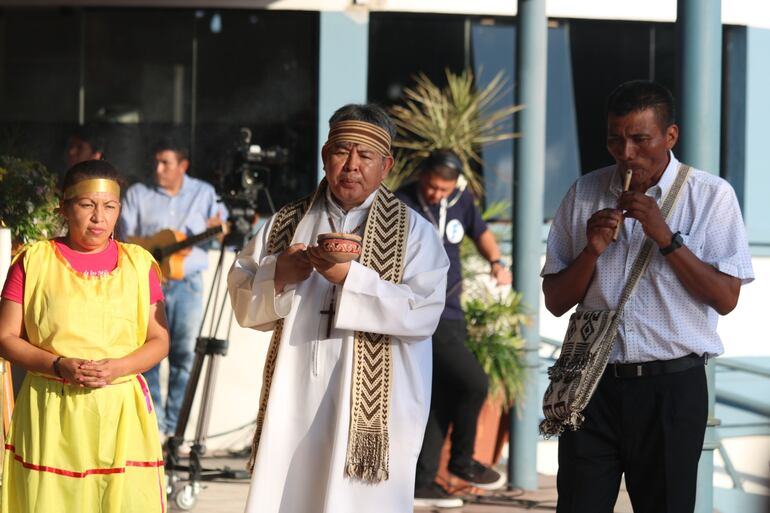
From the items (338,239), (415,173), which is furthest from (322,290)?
(415,173)

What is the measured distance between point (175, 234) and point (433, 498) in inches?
104

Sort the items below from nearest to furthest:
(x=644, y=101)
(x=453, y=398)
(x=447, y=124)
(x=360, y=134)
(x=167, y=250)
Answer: (x=644, y=101) → (x=360, y=134) → (x=453, y=398) → (x=167, y=250) → (x=447, y=124)

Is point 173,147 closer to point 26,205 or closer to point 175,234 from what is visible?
point 175,234

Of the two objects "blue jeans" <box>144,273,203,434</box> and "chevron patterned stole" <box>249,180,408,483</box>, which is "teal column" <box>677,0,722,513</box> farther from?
"blue jeans" <box>144,273,203,434</box>

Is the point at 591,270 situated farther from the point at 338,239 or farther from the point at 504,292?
the point at 504,292

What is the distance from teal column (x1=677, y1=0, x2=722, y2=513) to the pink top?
230 cm

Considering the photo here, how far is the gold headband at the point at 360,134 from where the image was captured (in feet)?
14.3

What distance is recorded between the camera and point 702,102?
527 cm

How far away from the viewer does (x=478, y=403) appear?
7.70 metres

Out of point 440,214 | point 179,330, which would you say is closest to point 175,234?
point 179,330

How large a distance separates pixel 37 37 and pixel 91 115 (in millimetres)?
701

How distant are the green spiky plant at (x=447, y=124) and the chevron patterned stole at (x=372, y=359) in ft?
15.0

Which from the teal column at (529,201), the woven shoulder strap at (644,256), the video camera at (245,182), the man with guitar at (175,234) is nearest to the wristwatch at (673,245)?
the woven shoulder strap at (644,256)

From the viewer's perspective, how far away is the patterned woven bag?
4.12m
